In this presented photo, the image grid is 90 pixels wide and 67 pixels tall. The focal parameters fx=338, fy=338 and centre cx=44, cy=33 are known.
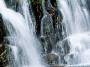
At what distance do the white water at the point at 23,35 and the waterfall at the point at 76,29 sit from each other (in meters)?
1.85

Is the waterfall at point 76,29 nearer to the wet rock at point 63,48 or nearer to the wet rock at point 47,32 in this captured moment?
the wet rock at point 63,48

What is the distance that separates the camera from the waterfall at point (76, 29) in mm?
18531

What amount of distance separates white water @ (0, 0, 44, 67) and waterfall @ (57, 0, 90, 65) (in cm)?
185

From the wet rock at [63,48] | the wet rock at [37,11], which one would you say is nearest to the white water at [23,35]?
the wet rock at [37,11]

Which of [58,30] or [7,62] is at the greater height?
[58,30]

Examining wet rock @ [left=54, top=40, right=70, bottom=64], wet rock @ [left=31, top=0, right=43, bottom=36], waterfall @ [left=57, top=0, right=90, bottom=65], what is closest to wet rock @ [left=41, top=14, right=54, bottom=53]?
wet rock @ [left=31, top=0, right=43, bottom=36]

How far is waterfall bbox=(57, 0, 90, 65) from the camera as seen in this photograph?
18531 millimetres

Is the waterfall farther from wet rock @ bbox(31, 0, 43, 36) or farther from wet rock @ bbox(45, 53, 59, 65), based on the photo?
wet rock @ bbox(31, 0, 43, 36)

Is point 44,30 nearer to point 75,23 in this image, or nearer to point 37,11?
point 37,11

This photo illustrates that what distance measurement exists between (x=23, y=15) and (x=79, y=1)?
4.75 m

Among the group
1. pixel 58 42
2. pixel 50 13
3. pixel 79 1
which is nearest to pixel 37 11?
pixel 50 13

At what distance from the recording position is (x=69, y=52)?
62.3 ft

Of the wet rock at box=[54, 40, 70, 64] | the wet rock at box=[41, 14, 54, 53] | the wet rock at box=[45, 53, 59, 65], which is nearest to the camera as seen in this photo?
the wet rock at box=[45, 53, 59, 65]

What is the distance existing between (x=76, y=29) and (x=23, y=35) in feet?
14.3
